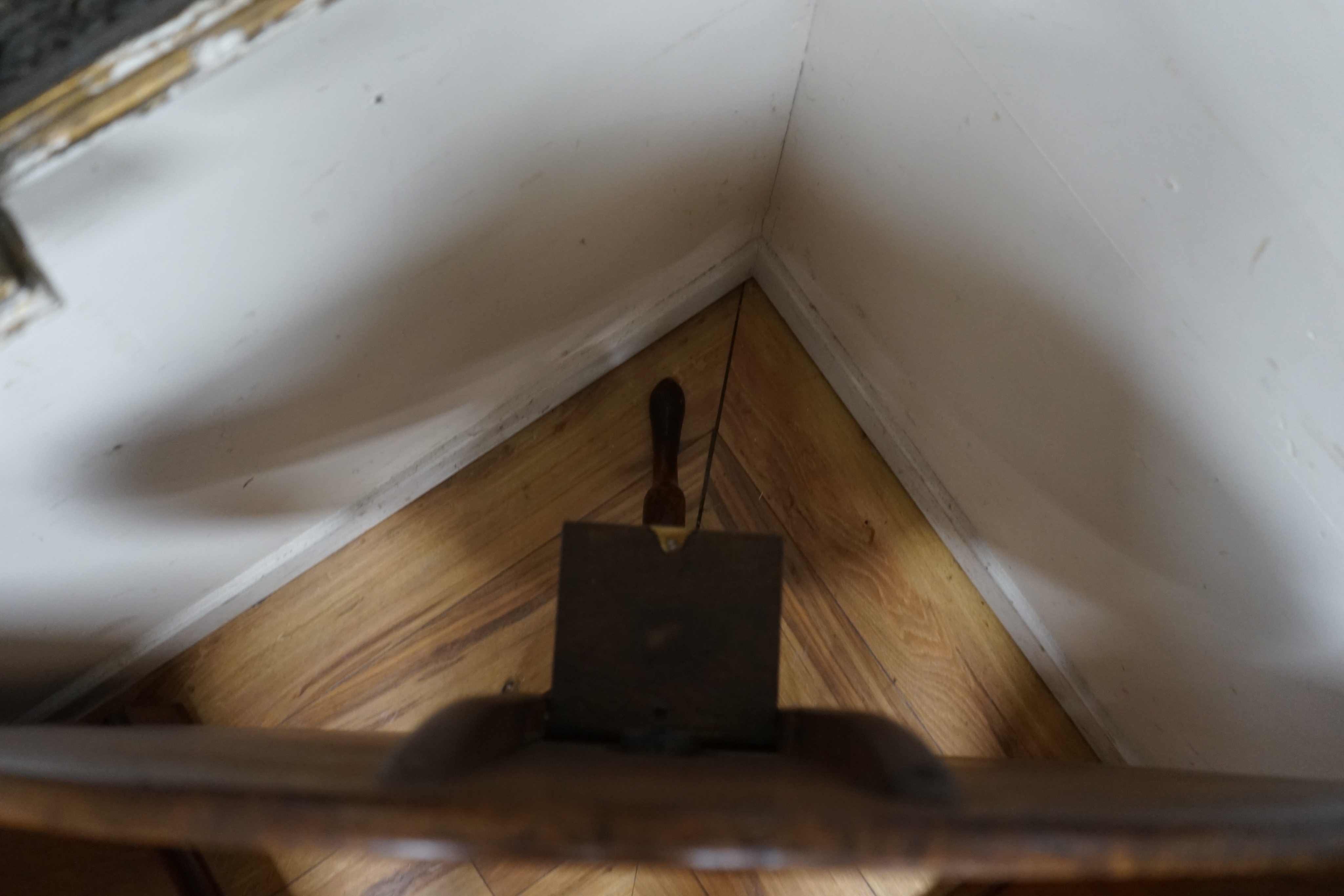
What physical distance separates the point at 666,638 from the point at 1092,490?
1.56 feet

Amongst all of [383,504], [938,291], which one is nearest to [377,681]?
[383,504]

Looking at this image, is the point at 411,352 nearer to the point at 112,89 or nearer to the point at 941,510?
the point at 112,89

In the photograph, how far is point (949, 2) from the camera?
0.60 metres

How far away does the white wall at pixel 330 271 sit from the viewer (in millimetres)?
489

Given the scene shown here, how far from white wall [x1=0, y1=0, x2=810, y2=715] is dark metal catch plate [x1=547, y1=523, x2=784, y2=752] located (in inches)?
11.8

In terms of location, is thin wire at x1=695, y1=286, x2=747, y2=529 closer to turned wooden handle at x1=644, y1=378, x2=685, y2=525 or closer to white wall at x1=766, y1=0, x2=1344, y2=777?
turned wooden handle at x1=644, y1=378, x2=685, y2=525

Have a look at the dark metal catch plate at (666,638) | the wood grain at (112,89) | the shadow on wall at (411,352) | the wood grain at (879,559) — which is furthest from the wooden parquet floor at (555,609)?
the wood grain at (112,89)

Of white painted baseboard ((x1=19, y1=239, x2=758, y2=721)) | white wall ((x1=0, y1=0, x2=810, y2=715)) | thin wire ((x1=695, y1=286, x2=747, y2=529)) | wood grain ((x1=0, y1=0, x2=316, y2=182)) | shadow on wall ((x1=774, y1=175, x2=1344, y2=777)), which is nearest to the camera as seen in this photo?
wood grain ((x1=0, y1=0, x2=316, y2=182))

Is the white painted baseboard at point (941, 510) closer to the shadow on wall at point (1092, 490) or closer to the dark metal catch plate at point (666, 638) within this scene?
the shadow on wall at point (1092, 490)

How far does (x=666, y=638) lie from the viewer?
0.55 meters

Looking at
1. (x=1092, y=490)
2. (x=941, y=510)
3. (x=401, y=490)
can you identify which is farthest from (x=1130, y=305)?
(x=401, y=490)

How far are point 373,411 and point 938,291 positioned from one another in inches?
24.0

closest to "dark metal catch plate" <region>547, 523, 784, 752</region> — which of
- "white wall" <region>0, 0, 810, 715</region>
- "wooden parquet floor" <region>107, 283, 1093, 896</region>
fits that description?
"white wall" <region>0, 0, 810, 715</region>

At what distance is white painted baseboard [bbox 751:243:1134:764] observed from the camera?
105 centimetres
